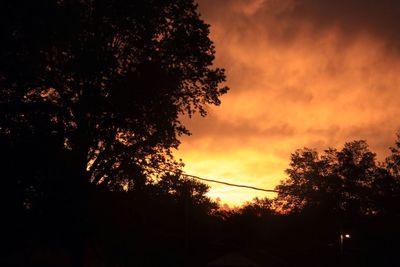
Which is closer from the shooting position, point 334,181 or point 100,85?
point 100,85

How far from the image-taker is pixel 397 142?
7100 centimetres

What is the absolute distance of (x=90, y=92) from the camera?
24484mm

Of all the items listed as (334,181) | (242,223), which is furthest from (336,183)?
(242,223)

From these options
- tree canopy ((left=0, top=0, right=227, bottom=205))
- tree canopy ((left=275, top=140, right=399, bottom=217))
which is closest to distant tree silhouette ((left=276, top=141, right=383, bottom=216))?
tree canopy ((left=275, top=140, right=399, bottom=217))

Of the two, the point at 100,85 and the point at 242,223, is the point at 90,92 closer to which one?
the point at 100,85

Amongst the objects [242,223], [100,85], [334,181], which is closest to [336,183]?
[334,181]

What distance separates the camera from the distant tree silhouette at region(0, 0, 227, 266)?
20.1 metres

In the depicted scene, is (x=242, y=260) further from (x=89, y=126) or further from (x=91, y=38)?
(x=91, y=38)

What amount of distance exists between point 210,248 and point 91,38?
30422 mm

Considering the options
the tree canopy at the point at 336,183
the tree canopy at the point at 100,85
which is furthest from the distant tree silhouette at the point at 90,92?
the tree canopy at the point at 336,183

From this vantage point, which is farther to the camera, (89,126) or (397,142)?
(397,142)

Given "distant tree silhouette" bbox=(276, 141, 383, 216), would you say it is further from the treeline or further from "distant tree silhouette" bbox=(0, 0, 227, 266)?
"distant tree silhouette" bbox=(0, 0, 227, 266)

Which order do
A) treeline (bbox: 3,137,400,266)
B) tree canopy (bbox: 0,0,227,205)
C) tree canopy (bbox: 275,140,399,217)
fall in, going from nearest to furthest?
tree canopy (bbox: 0,0,227,205)
treeline (bbox: 3,137,400,266)
tree canopy (bbox: 275,140,399,217)

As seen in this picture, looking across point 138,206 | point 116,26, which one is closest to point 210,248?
point 138,206
